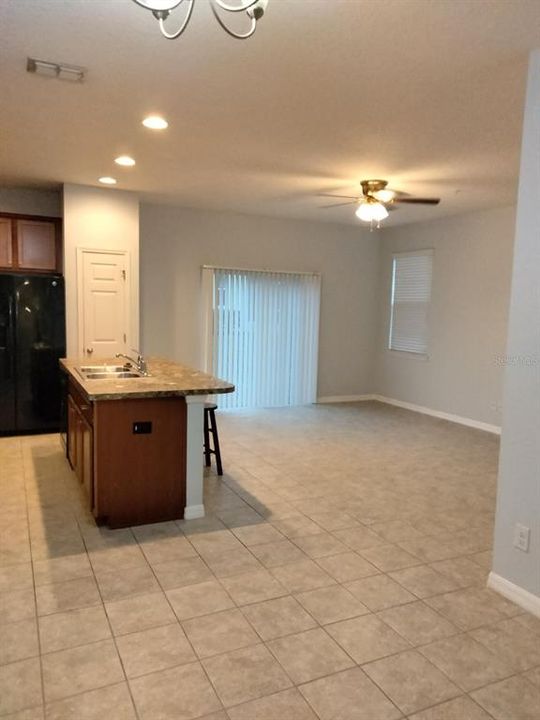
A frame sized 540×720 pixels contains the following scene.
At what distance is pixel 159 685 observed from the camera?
1.94m

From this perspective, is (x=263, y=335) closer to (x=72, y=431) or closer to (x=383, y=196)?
(x=383, y=196)

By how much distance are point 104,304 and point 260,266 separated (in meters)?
2.23

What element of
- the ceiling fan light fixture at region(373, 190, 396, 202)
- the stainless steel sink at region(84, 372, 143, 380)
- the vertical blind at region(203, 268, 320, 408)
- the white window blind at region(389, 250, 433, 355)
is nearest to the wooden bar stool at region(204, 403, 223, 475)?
the stainless steel sink at region(84, 372, 143, 380)

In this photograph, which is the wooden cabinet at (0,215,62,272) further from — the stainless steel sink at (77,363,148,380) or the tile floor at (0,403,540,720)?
the tile floor at (0,403,540,720)

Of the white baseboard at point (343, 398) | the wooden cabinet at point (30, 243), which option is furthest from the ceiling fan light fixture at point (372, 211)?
the white baseboard at point (343, 398)

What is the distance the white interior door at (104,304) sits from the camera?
552cm

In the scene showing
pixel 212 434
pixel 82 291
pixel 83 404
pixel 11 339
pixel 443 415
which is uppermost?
pixel 82 291

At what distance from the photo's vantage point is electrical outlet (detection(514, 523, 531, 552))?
2.47 meters

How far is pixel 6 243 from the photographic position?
18.0ft

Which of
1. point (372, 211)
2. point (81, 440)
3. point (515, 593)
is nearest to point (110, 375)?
point (81, 440)

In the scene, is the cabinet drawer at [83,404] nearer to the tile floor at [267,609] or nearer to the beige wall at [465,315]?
the tile floor at [267,609]

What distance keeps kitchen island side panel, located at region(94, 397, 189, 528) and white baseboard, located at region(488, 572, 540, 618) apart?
6.26ft

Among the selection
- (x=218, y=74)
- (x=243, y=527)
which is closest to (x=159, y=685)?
(x=243, y=527)

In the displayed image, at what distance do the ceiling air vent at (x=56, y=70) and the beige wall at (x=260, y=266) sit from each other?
3.57 m
